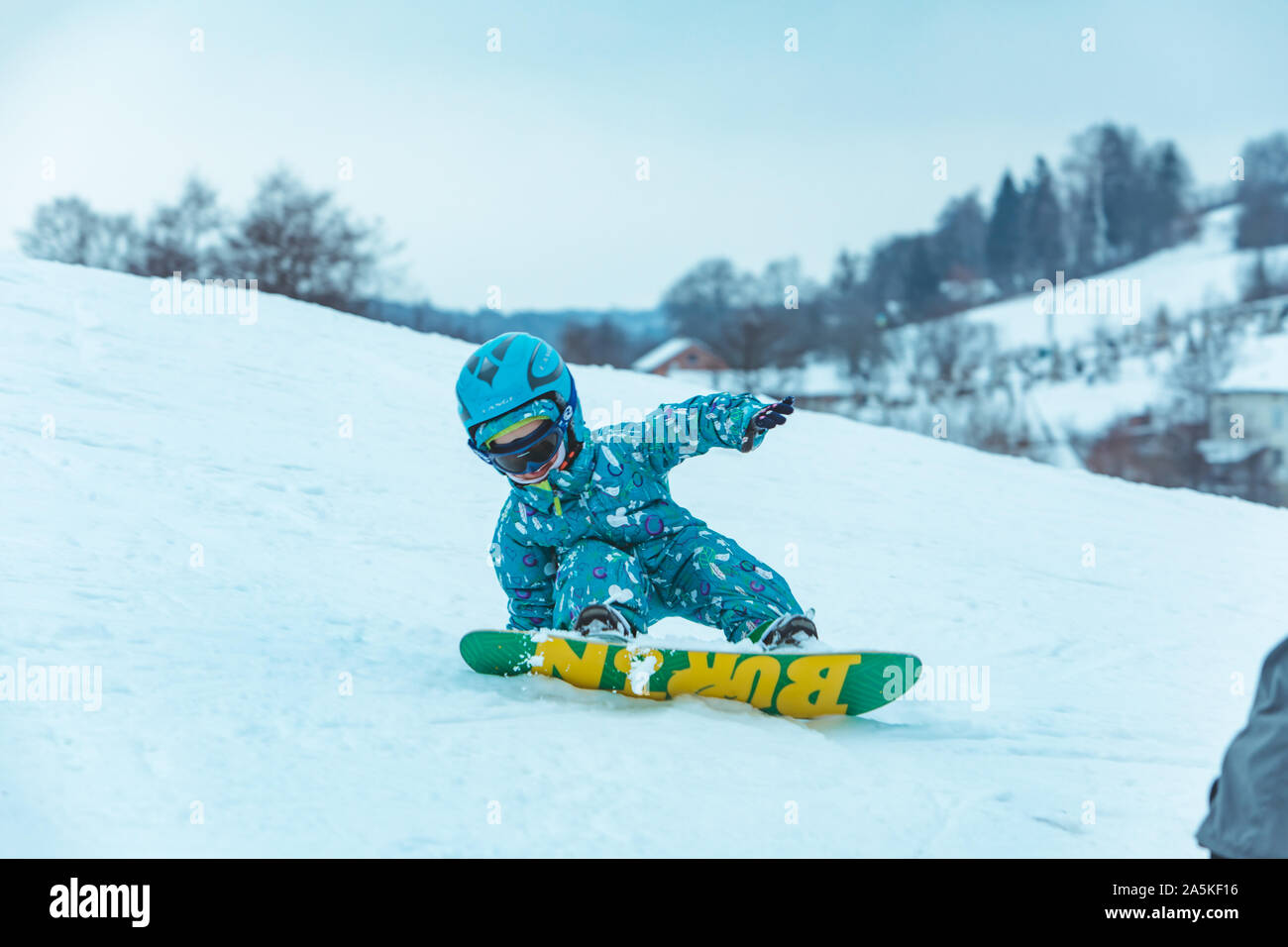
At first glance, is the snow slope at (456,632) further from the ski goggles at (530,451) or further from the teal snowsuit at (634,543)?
the ski goggles at (530,451)

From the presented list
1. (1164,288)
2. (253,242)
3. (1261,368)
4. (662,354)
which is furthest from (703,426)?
(1164,288)

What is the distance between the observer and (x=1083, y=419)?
45594 mm

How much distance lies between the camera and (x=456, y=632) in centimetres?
415

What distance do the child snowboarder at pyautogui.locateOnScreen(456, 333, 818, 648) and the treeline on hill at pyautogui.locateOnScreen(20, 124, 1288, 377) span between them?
4.76 metres

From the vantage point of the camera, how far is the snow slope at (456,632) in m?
2.33

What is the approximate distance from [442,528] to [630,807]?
3.67 meters

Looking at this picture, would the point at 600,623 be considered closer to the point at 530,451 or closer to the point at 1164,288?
the point at 530,451

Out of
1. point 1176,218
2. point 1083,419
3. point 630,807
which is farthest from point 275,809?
point 1176,218

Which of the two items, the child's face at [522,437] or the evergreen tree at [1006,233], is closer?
the child's face at [522,437]

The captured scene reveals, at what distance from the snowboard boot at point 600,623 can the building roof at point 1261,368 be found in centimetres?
4659

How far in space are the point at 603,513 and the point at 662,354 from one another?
4612cm

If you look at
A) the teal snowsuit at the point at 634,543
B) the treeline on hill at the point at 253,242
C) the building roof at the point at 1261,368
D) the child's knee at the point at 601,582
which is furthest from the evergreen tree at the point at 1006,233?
the child's knee at the point at 601,582

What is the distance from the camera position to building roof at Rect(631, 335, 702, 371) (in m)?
47.6

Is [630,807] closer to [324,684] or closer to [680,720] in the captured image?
[680,720]
